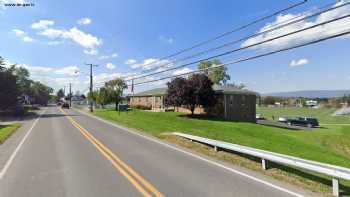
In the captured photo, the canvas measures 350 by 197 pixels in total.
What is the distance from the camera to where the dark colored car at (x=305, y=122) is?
47.4m

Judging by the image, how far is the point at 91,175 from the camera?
28.1 ft

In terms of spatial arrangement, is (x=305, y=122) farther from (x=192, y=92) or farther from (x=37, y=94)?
(x=37, y=94)

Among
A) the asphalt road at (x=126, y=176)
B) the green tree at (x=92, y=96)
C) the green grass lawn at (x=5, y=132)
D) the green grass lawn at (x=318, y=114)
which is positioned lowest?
the green grass lawn at (x=318, y=114)

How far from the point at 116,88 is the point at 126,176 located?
57470mm

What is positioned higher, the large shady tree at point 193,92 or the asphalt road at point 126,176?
the large shady tree at point 193,92

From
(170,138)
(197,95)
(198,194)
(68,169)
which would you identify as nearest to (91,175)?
(68,169)

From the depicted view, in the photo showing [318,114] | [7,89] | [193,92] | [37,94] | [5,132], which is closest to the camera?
Answer: [5,132]

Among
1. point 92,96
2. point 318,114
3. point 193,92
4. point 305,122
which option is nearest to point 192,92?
point 193,92

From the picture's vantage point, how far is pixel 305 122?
47.9m

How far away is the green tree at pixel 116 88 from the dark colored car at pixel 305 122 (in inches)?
1369

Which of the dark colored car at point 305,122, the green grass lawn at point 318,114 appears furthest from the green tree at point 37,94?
the dark colored car at point 305,122

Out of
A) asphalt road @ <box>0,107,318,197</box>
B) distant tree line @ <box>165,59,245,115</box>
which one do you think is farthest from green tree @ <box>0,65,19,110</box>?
asphalt road @ <box>0,107,318,197</box>

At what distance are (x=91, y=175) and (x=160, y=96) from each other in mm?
52133

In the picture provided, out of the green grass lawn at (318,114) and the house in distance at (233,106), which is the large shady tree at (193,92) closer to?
the house in distance at (233,106)
